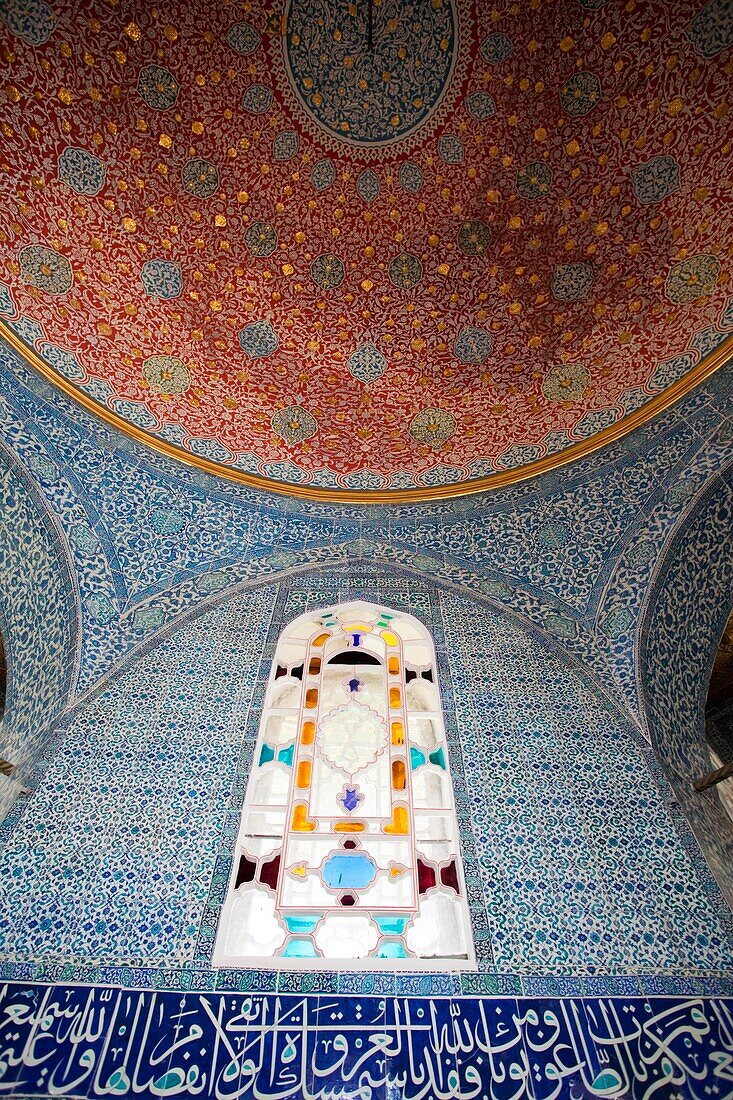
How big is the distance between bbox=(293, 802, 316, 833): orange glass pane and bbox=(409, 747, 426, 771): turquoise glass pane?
609 mm

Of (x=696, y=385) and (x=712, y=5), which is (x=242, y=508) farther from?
(x=712, y=5)

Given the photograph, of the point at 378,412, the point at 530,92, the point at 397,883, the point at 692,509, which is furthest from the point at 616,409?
the point at 397,883

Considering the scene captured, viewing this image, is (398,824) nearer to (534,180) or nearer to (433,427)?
(433,427)

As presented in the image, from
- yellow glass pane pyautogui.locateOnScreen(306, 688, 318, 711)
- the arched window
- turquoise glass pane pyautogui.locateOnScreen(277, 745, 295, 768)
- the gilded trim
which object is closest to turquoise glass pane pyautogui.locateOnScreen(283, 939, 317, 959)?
the arched window

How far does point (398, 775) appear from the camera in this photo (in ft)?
10.3

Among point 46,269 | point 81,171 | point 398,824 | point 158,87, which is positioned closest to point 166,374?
point 46,269

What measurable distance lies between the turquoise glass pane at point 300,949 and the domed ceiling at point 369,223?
9.78ft

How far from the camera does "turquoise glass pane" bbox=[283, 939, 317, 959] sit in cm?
235

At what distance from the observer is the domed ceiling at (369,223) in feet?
11.5

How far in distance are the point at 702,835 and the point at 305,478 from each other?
3.33 meters

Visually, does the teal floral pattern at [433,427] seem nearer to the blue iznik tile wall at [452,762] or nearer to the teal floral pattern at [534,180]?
the blue iznik tile wall at [452,762]

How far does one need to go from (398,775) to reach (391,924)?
767mm

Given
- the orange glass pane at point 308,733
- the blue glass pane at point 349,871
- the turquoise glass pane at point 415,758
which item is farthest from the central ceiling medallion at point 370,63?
the blue glass pane at point 349,871

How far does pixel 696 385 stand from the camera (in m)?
3.80
